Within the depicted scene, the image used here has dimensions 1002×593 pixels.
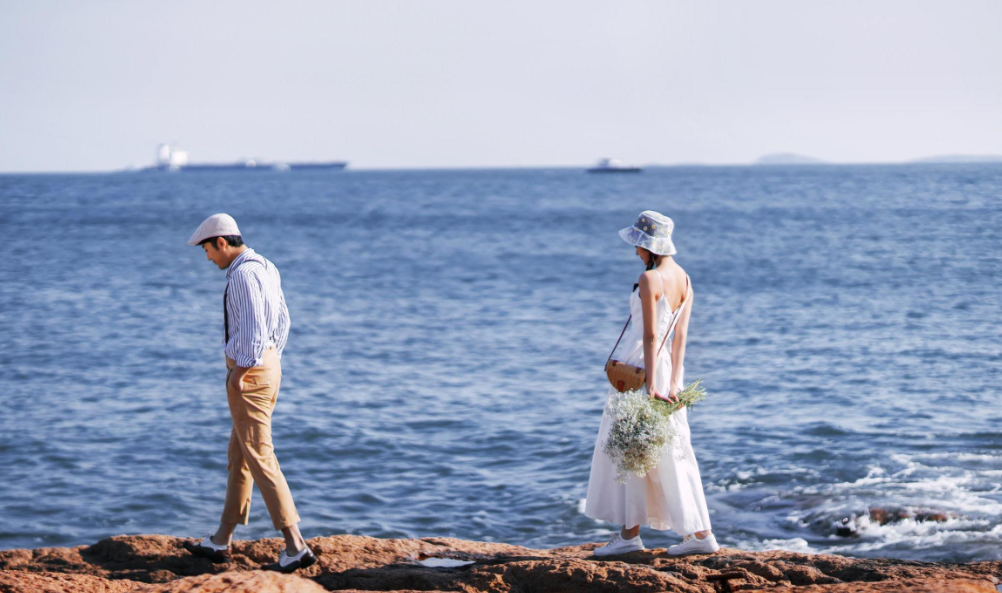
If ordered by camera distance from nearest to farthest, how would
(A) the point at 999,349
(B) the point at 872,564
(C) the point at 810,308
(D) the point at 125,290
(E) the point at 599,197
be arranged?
(B) the point at 872,564
(A) the point at 999,349
(C) the point at 810,308
(D) the point at 125,290
(E) the point at 599,197

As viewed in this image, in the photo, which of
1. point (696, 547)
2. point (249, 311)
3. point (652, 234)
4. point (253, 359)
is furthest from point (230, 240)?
point (696, 547)

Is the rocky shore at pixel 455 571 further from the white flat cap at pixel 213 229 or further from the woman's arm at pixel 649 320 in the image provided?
the white flat cap at pixel 213 229

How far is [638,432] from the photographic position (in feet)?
16.4

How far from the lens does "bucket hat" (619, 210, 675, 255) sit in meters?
5.11

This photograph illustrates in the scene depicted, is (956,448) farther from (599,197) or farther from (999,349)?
(599,197)

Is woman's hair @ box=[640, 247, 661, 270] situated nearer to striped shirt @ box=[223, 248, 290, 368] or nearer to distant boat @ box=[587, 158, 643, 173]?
striped shirt @ box=[223, 248, 290, 368]

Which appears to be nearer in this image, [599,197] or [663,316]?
[663,316]

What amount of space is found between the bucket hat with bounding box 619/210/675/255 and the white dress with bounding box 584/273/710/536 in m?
0.18

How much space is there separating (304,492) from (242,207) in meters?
68.5


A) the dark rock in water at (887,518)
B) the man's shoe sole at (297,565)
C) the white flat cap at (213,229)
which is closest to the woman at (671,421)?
the man's shoe sole at (297,565)

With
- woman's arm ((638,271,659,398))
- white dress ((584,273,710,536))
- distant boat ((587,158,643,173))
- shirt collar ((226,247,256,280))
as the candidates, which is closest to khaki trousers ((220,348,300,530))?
shirt collar ((226,247,256,280))

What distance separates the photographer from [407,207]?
249 feet

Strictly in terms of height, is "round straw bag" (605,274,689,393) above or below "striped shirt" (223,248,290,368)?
below

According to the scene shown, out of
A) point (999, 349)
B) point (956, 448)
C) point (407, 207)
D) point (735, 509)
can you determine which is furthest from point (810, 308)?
point (407, 207)
